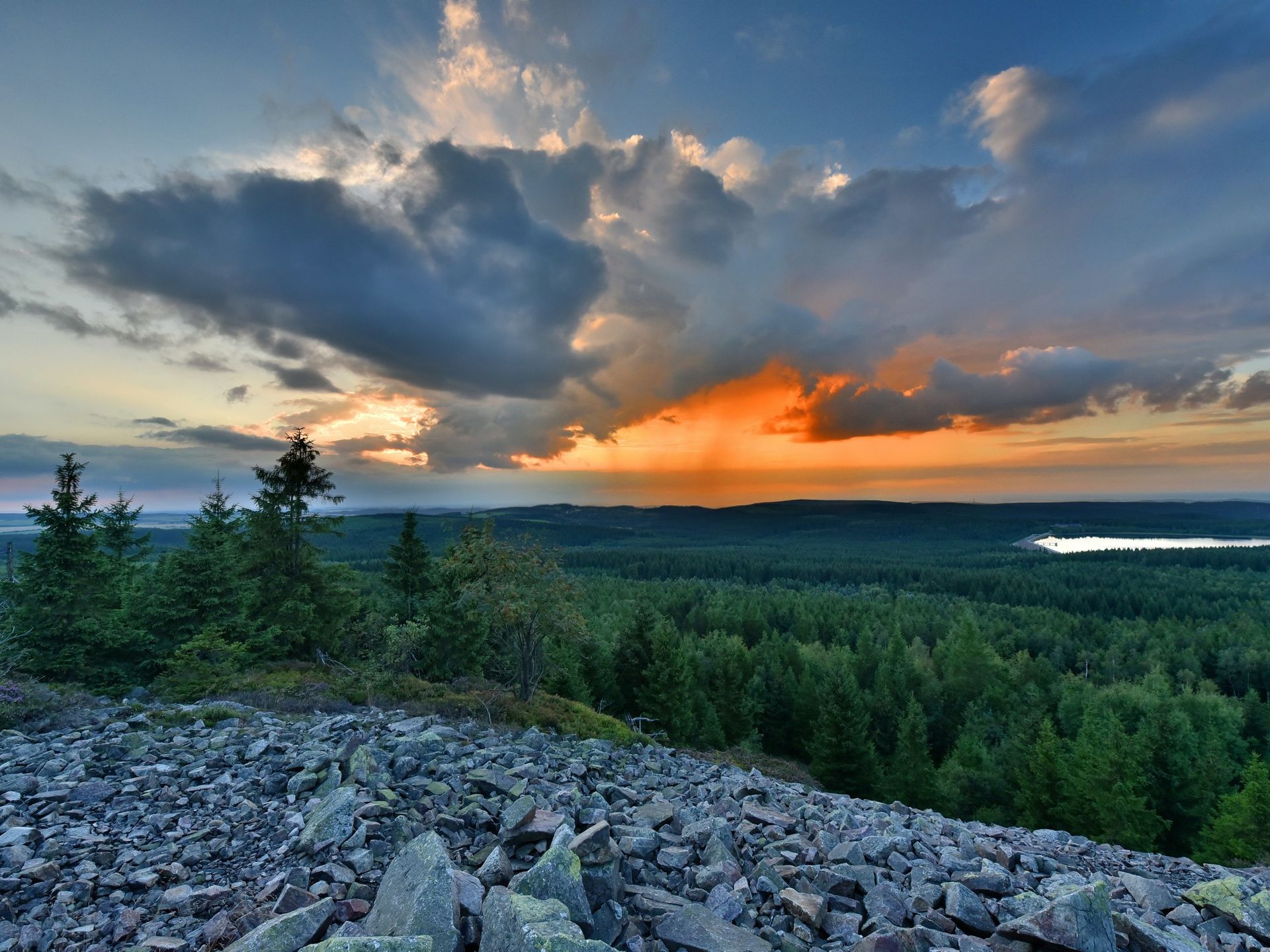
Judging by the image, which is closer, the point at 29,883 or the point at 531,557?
the point at 29,883

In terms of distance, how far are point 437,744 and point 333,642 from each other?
2523 centimetres

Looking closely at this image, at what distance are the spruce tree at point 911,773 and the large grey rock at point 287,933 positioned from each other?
41276 millimetres

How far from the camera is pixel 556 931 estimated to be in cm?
502

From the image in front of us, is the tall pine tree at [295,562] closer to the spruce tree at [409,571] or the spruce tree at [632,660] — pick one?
the spruce tree at [409,571]

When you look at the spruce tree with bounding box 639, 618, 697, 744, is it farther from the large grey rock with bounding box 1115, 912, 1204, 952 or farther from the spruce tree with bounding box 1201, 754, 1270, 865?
the large grey rock with bounding box 1115, 912, 1204, 952

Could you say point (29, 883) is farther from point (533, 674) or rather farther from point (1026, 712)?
point (1026, 712)

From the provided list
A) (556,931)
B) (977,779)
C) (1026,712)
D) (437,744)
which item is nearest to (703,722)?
(977,779)

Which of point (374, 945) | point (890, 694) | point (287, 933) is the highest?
point (374, 945)

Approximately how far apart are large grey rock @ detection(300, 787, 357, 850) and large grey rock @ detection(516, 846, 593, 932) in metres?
2.99

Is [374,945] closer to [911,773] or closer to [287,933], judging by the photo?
[287,933]

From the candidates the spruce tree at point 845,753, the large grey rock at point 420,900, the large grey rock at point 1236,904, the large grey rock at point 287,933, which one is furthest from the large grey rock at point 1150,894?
the spruce tree at point 845,753

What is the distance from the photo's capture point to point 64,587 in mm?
22344

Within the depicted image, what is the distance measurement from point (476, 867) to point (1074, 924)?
7.30 meters

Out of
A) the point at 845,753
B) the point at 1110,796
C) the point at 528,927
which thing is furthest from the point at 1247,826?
the point at 528,927
